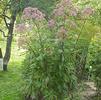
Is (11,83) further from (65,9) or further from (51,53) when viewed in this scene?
(65,9)

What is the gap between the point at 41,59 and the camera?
670 centimetres

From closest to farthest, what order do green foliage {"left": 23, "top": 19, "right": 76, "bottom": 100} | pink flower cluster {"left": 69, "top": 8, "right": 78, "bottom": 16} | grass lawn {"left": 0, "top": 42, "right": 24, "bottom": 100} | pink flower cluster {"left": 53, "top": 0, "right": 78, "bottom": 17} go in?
pink flower cluster {"left": 53, "top": 0, "right": 78, "bottom": 17} → pink flower cluster {"left": 69, "top": 8, "right": 78, "bottom": 16} → green foliage {"left": 23, "top": 19, "right": 76, "bottom": 100} → grass lawn {"left": 0, "top": 42, "right": 24, "bottom": 100}

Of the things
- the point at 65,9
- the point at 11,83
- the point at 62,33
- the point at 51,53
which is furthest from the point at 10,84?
the point at 65,9

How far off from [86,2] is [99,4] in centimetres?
57

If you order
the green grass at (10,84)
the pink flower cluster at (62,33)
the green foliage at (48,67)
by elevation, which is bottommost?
the green grass at (10,84)

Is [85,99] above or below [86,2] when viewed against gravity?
below

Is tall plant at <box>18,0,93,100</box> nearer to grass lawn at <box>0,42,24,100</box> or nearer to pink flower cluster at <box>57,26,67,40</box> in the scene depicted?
pink flower cluster at <box>57,26,67,40</box>

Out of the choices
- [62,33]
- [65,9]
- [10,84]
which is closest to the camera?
[62,33]

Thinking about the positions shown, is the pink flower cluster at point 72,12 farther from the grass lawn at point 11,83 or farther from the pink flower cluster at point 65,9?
the grass lawn at point 11,83

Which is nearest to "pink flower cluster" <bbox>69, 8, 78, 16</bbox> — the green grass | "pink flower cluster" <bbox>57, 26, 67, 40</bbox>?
"pink flower cluster" <bbox>57, 26, 67, 40</bbox>

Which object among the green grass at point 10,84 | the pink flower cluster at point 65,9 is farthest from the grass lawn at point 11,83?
the pink flower cluster at point 65,9

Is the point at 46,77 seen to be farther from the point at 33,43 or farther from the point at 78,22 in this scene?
the point at 78,22

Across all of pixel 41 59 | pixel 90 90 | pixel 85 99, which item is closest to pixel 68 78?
pixel 41 59

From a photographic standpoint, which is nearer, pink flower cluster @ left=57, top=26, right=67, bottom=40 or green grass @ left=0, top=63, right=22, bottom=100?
pink flower cluster @ left=57, top=26, right=67, bottom=40
